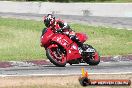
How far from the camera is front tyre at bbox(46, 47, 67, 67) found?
47.7ft

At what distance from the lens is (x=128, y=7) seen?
32969mm

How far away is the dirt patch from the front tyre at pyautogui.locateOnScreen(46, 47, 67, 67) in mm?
1690

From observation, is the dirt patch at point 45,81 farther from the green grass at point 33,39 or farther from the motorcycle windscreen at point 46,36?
the green grass at point 33,39

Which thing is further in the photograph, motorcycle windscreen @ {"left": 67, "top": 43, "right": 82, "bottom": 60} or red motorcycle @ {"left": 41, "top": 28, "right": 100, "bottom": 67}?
motorcycle windscreen @ {"left": 67, "top": 43, "right": 82, "bottom": 60}

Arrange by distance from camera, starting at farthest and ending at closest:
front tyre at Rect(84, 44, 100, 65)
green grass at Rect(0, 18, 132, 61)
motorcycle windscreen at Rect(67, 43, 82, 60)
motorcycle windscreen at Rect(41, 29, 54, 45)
→ green grass at Rect(0, 18, 132, 61) < front tyre at Rect(84, 44, 100, 65) < motorcycle windscreen at Rect(67, 43, 82, 60) < motorcycle windscreen at Rect(41, 29, 54, 45)

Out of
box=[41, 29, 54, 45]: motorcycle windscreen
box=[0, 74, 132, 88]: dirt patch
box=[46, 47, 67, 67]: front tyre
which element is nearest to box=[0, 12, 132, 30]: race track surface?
box=[46, 47, 67, 67]: front tyre

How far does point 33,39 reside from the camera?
23984mm

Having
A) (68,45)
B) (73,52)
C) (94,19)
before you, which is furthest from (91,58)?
(94,19)

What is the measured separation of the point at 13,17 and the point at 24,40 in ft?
30.8

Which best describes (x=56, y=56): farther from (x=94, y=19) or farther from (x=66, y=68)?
(x=94, y=19)

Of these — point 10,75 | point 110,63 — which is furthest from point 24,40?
point 10,75

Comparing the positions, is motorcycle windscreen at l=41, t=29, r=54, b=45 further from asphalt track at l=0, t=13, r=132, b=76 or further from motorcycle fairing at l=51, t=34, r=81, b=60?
asphalt track at l=0, t=13, r=132, b=76

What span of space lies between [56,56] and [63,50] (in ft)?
1.14

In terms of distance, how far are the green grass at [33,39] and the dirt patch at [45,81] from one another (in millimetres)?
4406
